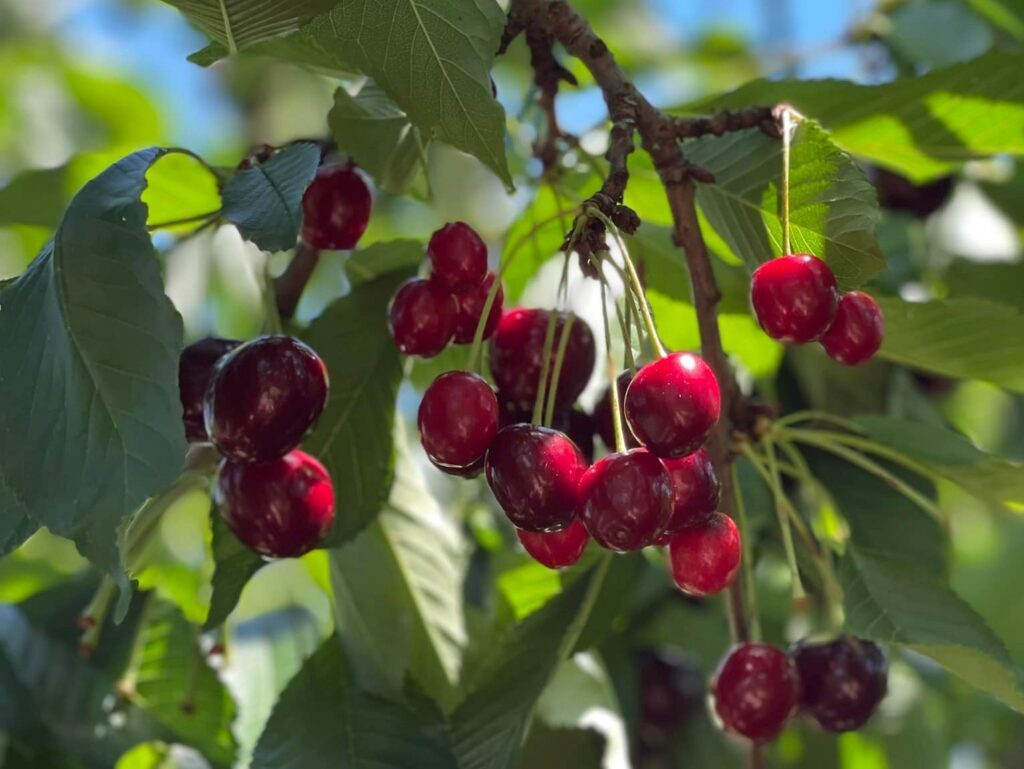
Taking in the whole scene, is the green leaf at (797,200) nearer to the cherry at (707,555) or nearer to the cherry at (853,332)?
the cherry at (853,332)

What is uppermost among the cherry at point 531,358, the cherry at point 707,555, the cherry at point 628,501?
the cherry at point 531,358

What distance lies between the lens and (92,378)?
839 millimetres

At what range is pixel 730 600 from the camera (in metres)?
→ 1.30

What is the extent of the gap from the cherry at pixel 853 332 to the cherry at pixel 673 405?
205 millimetres

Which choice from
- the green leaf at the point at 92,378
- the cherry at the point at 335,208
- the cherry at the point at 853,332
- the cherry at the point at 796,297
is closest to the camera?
the green leaf at the point at 92,378

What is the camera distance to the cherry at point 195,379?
1062mm

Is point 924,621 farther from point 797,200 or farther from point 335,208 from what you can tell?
point 335,208

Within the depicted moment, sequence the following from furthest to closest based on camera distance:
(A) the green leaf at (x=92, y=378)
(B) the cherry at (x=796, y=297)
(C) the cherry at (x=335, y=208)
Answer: (C) the cherry at (x=335, y=208), (B) the cherry at (x=796, y=297), (A) the green leaf at (x=92, y=378)

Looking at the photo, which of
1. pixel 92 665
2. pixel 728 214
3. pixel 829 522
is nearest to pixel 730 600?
pixel 829 522

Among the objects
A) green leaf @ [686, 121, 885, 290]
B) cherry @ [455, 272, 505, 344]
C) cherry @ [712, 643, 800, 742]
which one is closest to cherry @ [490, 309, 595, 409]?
cherry @ [455, 272, 505, 344]

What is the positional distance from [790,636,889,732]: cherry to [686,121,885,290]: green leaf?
17.4 inches

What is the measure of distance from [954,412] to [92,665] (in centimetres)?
163

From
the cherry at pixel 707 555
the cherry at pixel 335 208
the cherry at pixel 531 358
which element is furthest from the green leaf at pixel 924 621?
the cherry at pixel 335 208

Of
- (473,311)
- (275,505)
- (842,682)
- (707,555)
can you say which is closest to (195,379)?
(275,505)
